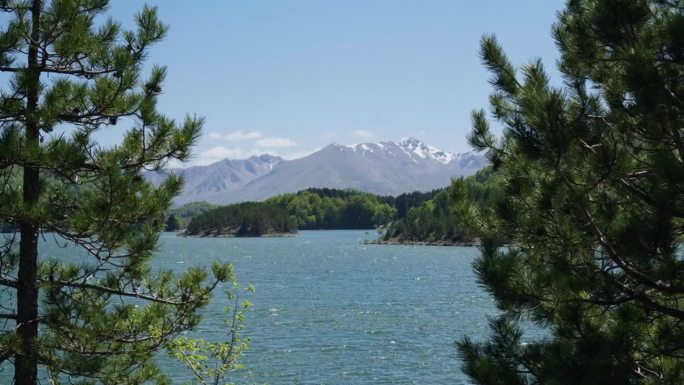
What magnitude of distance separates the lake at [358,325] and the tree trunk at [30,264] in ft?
5.89

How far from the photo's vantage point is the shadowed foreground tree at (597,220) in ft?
22.8

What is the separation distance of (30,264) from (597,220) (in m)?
7.35

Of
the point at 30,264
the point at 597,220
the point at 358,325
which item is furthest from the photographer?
the point at 358,325

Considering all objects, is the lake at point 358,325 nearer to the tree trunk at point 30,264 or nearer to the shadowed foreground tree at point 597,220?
the tree trunk at point 30,264

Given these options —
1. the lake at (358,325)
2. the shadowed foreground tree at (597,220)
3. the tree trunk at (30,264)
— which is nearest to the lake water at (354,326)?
the lake at (358,325)

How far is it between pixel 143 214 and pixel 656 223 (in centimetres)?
615

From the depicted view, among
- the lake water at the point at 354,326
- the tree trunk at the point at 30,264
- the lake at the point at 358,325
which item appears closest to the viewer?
the tree trunk at the point at 30,264

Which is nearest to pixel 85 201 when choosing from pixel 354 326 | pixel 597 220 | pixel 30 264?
pixel 30 264

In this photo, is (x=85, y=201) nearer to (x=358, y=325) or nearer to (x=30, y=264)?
(x=30, y=264)

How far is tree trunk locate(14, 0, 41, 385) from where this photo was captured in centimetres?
883

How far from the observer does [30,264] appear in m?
9.20

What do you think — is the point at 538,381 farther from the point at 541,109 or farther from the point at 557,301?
the point at 541,109

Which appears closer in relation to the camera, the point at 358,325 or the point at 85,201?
the point at 85,201

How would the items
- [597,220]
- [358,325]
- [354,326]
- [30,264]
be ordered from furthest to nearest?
[358,325], [354,326], [30,264], [597,220]
